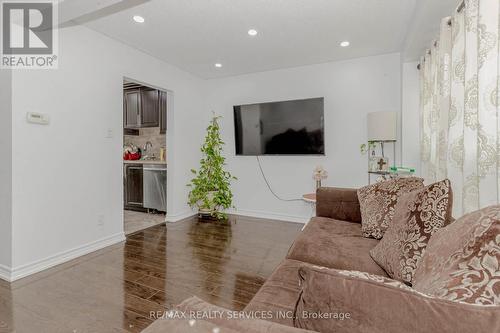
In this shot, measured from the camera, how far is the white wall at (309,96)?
3756 millimetres

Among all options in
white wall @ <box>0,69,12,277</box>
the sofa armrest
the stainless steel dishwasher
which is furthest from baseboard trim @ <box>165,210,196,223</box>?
the sofa armrest

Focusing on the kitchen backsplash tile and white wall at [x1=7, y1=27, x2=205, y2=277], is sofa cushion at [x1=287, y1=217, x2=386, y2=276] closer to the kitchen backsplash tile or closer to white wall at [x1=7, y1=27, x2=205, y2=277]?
white wall at [x1=7, y1=27, x2=205, y2=277]

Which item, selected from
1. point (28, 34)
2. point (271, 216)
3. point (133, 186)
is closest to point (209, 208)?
point (271, 216)

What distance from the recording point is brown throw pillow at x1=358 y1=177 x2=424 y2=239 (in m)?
1.89

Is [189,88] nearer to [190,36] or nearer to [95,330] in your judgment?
[190,36]

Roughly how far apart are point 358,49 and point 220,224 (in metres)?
3.17

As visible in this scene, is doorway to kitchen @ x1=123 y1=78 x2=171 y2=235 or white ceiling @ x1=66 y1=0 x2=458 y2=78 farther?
doorway to kitchen @ x1=123 y1=78 x2=171 y2=235

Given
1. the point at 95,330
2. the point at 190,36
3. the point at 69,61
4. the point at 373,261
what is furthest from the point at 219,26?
the point at 95,330

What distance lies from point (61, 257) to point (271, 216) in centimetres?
289

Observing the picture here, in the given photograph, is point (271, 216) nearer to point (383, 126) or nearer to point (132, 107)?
point (383, 126)

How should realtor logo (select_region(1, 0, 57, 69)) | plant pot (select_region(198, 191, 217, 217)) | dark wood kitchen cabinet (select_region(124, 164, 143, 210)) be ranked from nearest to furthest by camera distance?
realtor logo (select_region(1, 0, 57, 69))
plant pot (select_region(198, 191, 217, 217))
dark wood kitchen cabinet (select_region(124, 164, 143, 210))

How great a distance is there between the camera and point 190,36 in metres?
3.15

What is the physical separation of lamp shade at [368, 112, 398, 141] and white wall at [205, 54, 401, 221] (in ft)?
1.73

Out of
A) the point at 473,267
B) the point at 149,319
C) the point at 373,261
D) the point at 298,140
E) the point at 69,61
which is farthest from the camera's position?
the point at 298,140
